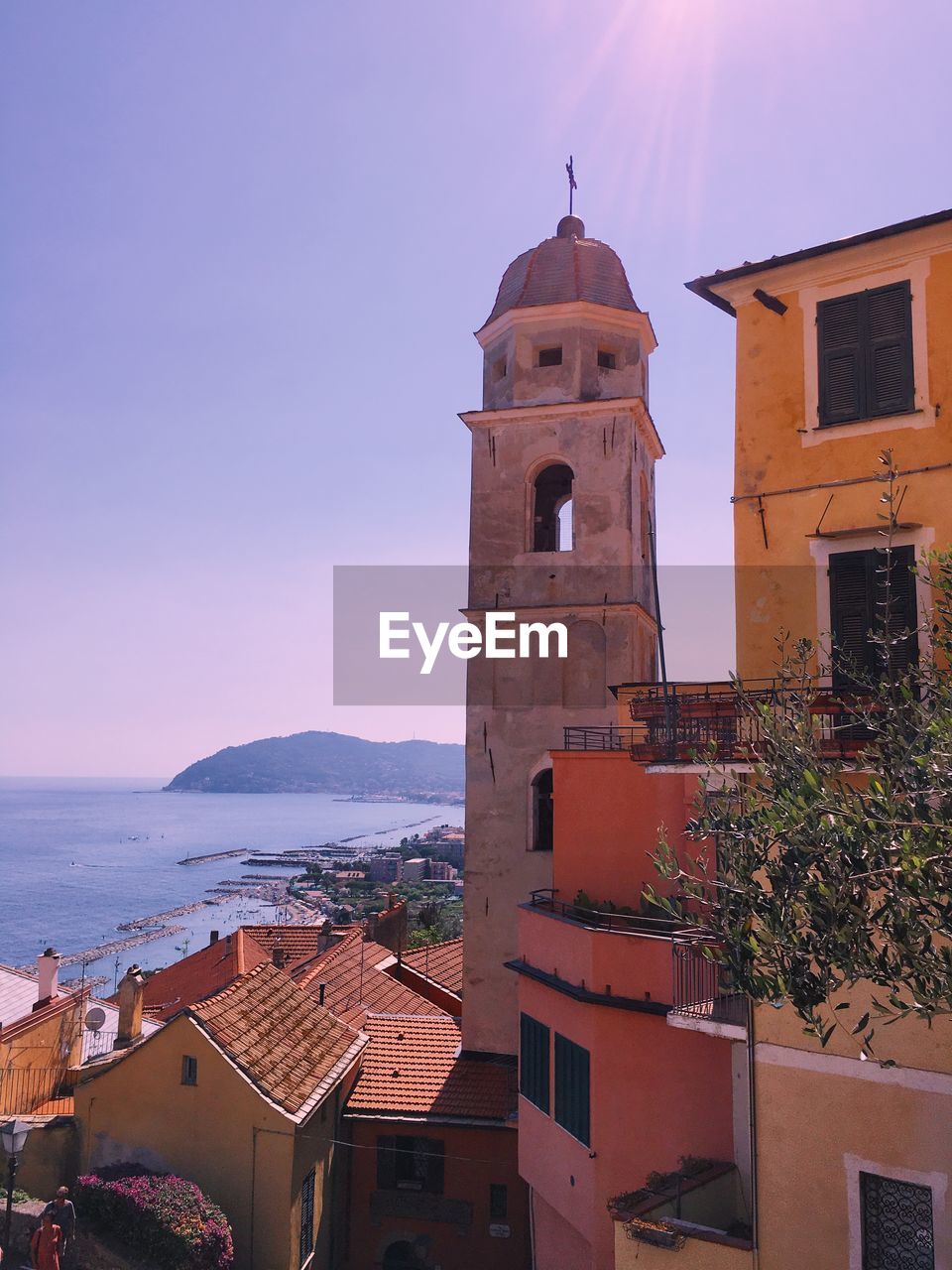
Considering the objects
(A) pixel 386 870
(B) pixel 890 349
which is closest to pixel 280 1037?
(B) pixel 890 349

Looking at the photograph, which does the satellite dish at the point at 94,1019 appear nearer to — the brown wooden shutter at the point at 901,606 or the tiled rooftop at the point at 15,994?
the tiled rooftop at the point at 15,994

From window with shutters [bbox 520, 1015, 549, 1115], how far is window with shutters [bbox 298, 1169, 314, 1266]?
170 inches

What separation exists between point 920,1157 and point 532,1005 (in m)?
6.42

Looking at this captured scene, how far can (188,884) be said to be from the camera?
6211 inches

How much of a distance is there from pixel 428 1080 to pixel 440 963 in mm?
12399

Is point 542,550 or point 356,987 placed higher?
point 542,550

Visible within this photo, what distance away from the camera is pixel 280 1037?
18.0 meters

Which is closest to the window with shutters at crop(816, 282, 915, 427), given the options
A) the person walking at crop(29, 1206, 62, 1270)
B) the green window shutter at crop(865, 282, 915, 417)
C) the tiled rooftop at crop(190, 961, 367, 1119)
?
the green window shutter at crop(865, 282, 915, 417)

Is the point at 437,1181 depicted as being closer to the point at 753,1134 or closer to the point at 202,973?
the point at 753,1134

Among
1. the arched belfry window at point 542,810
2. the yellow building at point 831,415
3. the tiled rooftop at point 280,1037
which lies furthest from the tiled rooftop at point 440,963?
the yellow building at point 831,415

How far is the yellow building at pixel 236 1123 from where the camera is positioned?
15.5 metres

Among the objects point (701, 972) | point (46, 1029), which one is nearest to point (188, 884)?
point (46, 1029)

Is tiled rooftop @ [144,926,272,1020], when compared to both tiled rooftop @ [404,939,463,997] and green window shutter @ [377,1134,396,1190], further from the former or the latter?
green window shutter @ [377,1134,396,1190]

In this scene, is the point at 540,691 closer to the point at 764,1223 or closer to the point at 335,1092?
the point at 335,1092
